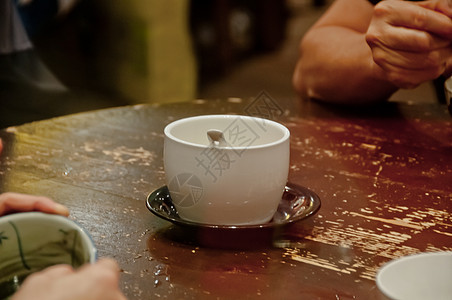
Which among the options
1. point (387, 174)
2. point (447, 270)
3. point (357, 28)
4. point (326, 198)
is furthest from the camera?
point (357, 28)

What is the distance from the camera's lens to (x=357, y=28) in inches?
68.3

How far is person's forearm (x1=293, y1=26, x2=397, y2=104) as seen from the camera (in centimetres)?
148

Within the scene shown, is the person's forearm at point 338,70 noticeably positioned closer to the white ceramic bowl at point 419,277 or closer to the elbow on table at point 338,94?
the elbow on table at point 338,94

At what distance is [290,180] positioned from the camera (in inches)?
40.1

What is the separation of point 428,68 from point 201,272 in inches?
31.2

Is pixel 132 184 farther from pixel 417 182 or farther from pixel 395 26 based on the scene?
pixel 395 26

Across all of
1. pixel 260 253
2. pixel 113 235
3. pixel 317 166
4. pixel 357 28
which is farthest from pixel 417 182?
pixel 357 28

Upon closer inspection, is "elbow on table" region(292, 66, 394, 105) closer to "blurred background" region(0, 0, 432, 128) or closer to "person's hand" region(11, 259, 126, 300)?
"blurred background" region(0, 0, 432, 128)

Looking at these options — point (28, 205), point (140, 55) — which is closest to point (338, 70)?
Result: point (28, 205)

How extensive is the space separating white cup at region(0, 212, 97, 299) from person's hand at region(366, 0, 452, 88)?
876mm

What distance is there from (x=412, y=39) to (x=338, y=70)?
12.3 inches

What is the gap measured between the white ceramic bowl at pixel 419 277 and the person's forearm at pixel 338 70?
0.83 meters

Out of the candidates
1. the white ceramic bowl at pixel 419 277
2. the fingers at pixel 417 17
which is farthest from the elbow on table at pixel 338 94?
the white ceramic bowl at pixel 419 277

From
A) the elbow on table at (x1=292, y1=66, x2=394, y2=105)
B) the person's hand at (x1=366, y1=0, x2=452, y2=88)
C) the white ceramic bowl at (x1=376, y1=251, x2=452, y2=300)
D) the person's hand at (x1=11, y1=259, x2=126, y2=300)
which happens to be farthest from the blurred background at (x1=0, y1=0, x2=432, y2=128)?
the person's hand at (x1=11, y1=259, x2=126, y2=300)
